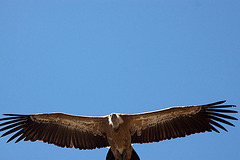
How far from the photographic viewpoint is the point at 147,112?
516 inches

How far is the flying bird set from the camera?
12867 millimetres

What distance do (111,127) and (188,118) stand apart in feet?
8.42

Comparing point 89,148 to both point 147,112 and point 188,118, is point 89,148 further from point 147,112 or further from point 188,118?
point 188,118

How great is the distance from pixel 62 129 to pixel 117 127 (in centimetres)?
202

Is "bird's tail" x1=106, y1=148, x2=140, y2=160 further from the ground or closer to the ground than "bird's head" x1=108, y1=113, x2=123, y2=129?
closer to the ground

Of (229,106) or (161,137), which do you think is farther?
(161,137)

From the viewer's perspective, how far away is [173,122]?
13352 millimetres

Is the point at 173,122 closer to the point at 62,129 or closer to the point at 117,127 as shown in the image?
the point at 117,127

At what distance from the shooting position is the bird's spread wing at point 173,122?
1295 cm

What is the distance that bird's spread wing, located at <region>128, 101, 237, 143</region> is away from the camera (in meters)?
13.0

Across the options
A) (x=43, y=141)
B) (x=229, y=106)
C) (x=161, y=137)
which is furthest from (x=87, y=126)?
(x=229, y=106)

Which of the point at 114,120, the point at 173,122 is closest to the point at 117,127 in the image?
the point at 114,120

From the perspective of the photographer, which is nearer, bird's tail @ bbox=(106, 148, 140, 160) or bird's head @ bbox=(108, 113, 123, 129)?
bird's head @ bbox=(108, 113, 123, 129)

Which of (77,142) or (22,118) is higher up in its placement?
(22,118)
